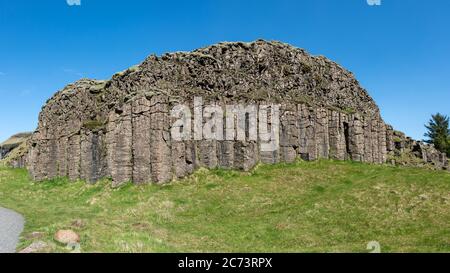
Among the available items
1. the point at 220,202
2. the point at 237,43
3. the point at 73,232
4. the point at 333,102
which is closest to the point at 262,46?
the point at 237,43

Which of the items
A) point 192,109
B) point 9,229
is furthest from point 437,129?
point 9,229

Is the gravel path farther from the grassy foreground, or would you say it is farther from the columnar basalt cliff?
the columnar basalt cliff

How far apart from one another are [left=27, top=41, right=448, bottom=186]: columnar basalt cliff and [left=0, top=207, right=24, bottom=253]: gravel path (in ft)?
44.7

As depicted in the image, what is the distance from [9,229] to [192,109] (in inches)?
1170

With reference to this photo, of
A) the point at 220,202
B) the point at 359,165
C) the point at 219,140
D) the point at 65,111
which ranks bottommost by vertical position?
the point at 220,202

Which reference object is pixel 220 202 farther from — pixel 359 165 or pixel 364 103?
pixel 364 103

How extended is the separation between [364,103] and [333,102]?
16.5 metres

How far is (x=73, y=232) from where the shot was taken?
26.3 m

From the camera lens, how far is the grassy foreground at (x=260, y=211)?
29.4 m

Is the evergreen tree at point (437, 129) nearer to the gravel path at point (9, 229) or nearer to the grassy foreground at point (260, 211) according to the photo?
the grassy foreground at point (260, 211)

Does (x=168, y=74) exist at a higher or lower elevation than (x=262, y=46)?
lower

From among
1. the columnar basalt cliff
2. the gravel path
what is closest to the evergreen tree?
the columnar basalt cliff

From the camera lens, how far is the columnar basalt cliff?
52469 mm

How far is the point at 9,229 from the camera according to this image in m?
32.4
